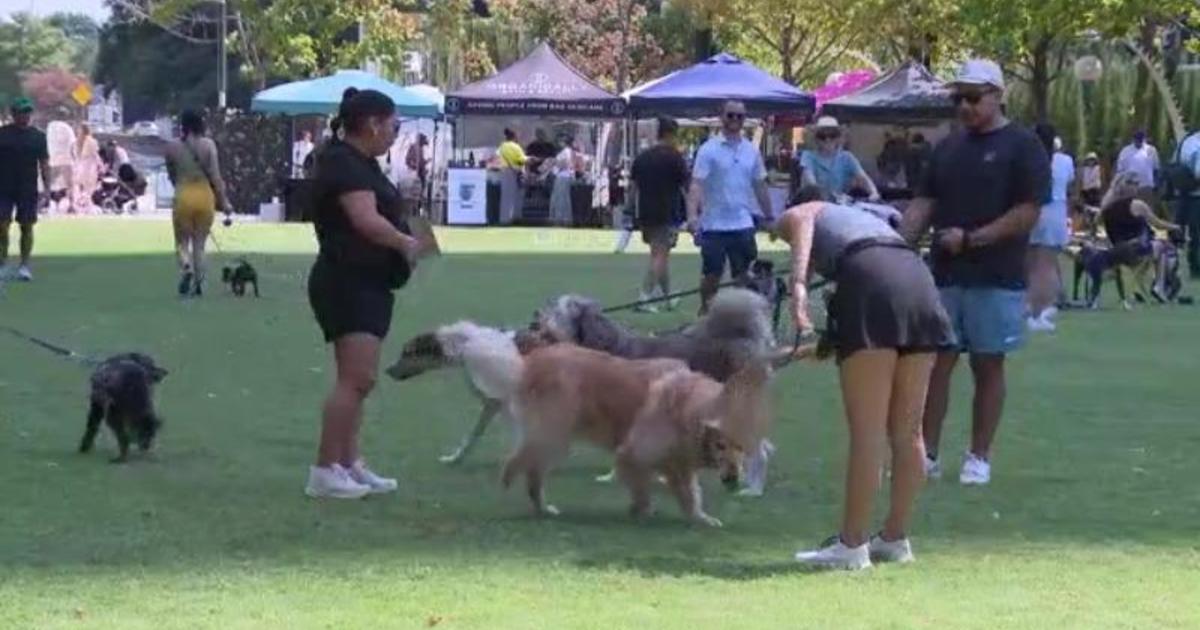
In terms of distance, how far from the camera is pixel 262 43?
194ft

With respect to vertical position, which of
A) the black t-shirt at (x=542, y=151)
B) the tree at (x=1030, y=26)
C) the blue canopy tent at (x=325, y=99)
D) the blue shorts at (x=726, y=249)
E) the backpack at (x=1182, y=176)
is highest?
the tree at (x=1030, y=26)

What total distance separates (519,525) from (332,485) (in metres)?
1.12

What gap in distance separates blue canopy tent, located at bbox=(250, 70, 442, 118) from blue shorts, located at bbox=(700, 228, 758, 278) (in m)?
23.5

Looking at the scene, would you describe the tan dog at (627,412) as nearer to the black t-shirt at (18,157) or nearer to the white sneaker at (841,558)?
the white sneaker at (841,558)

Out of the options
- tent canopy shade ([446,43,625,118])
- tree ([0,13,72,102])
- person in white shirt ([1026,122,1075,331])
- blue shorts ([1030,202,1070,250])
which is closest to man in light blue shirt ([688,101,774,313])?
person in white shirt ([1026,122,1075,331])

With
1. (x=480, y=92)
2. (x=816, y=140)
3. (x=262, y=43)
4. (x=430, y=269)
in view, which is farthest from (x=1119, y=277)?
(x=262, y=43)

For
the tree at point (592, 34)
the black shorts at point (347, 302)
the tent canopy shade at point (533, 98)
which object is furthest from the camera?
the tree at point (592, 34)

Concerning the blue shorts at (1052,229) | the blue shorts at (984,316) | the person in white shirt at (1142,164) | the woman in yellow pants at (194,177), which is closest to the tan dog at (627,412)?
the blue shorts at (984,316)

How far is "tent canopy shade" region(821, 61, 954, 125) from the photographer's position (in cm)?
3859

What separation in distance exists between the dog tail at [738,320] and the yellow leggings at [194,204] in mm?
12185

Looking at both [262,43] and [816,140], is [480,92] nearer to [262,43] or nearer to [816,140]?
Answer: [262,43]

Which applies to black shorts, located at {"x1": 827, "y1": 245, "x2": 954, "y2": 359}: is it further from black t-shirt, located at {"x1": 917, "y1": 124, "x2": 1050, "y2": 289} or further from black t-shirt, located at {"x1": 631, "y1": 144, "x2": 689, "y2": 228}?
black t-shirt, located at {"x1": 631, "y1": 144, "x2": 689, "y2": 228}

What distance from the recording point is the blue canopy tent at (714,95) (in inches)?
1501

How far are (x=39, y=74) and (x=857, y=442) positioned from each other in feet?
465
